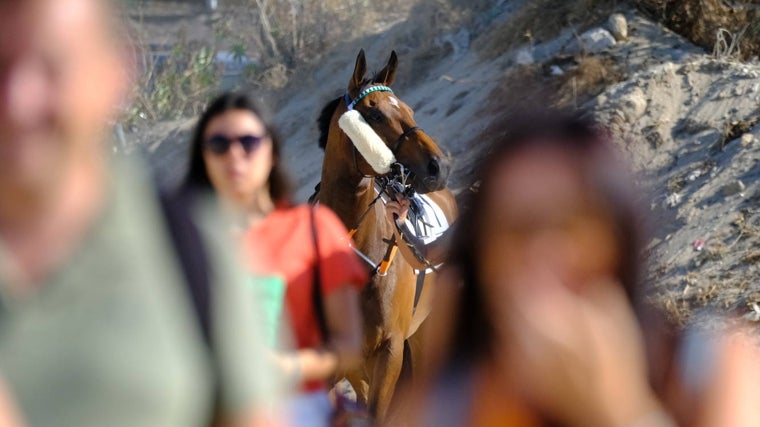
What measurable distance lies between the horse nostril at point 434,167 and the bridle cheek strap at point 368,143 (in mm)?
260

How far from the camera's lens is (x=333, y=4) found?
2544 centimetres

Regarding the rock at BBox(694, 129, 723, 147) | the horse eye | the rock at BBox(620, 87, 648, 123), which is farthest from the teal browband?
the rock at BBox(620, 87, 648, 123)

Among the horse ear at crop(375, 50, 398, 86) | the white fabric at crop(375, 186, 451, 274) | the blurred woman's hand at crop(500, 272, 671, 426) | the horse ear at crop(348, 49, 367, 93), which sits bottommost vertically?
the white fabric at crop(375, 186, 451, 274)

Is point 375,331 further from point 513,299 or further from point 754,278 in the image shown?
point 513,299

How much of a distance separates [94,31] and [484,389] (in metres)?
0.94

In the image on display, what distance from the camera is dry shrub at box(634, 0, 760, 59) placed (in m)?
12.2

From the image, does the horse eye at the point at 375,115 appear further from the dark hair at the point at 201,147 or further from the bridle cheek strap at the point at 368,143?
the dark hair at the point at 201,147

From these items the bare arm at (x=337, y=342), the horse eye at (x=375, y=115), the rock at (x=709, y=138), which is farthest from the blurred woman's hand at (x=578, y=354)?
the rock at (x=709, y=138)

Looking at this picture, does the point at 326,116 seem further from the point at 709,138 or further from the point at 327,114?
the point at 709,138

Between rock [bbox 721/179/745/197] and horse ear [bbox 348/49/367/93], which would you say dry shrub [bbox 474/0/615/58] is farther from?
horse ear [bbox 348/49/367/93]

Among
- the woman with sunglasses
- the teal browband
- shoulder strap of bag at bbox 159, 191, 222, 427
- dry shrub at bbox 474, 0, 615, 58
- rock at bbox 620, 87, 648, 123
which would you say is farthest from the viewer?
dry shrub at bbox 474, 0, 615, 58

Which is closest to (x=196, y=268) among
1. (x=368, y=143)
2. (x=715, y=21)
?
(x=368, y=143)

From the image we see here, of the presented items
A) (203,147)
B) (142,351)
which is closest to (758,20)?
(203,147)

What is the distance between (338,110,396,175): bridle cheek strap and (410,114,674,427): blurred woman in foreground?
4099mm
